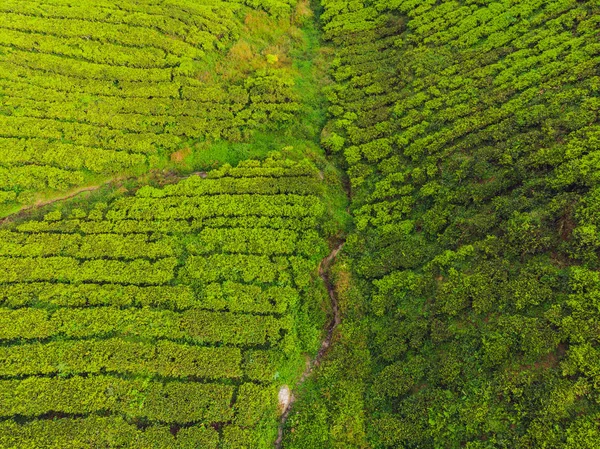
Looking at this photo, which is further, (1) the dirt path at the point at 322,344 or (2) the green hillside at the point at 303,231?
(1) the dirt path at the point at 322,344

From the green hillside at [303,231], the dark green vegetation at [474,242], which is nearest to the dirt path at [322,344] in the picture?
the green hillside at [303,231]

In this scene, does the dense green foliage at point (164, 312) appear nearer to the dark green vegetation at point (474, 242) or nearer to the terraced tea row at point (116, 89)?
the dark green vegetation at point (474, 242)

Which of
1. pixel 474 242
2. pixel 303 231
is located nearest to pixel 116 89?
pixel 303 231

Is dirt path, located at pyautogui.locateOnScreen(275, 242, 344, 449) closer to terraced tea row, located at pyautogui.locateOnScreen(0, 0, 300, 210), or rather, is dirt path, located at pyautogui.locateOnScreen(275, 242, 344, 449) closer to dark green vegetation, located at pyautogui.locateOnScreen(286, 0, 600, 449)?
dark green vegetation, located at pyautogui.locateOnScreen(286, 0, 600, 449)

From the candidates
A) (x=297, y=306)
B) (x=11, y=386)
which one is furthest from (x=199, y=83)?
(x=11, y=386)

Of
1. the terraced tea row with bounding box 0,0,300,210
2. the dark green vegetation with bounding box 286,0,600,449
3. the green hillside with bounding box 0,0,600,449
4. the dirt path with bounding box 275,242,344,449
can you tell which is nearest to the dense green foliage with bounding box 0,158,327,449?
the green hillside with bounding box 0,0,600,449

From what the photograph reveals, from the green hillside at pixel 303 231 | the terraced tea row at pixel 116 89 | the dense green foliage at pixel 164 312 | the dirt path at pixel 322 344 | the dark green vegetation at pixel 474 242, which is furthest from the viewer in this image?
the terraced tea row at pixel 116 89
